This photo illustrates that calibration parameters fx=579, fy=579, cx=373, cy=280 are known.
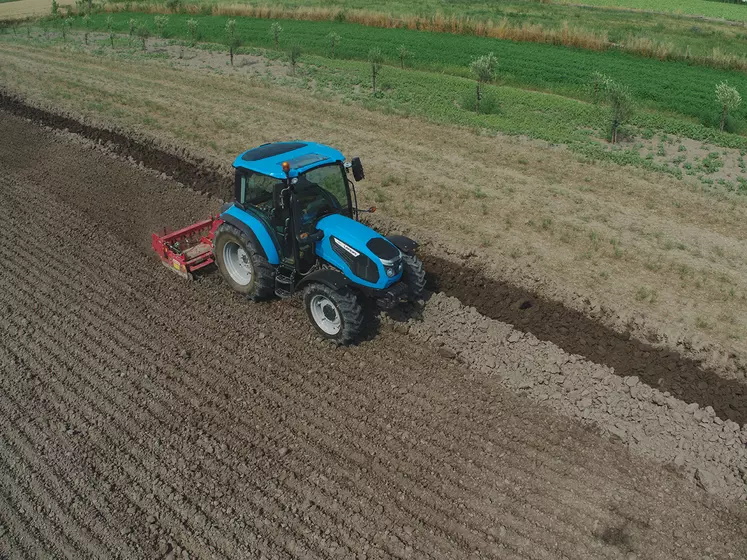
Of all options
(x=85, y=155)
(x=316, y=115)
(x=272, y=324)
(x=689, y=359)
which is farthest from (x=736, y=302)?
(x=85, y=155)

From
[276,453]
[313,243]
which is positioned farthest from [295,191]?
[276,453]

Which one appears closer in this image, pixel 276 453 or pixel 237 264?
pixel 276 453

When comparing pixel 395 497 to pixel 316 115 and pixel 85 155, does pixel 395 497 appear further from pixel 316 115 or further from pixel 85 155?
pixel 316 115

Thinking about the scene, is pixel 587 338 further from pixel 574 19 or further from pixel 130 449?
pixel 574 19

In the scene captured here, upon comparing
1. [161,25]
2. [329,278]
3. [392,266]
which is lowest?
[329,278]

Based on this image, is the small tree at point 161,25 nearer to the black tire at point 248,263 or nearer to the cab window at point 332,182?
the black tire at point 248,263

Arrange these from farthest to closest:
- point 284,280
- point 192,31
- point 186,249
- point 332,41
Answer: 1. point 192,31
2. point 332,41
3. point 186,249
4. point 284,280

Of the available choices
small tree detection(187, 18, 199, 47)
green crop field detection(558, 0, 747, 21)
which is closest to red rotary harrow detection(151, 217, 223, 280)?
small tree detection(187, 18, 199, 47)
